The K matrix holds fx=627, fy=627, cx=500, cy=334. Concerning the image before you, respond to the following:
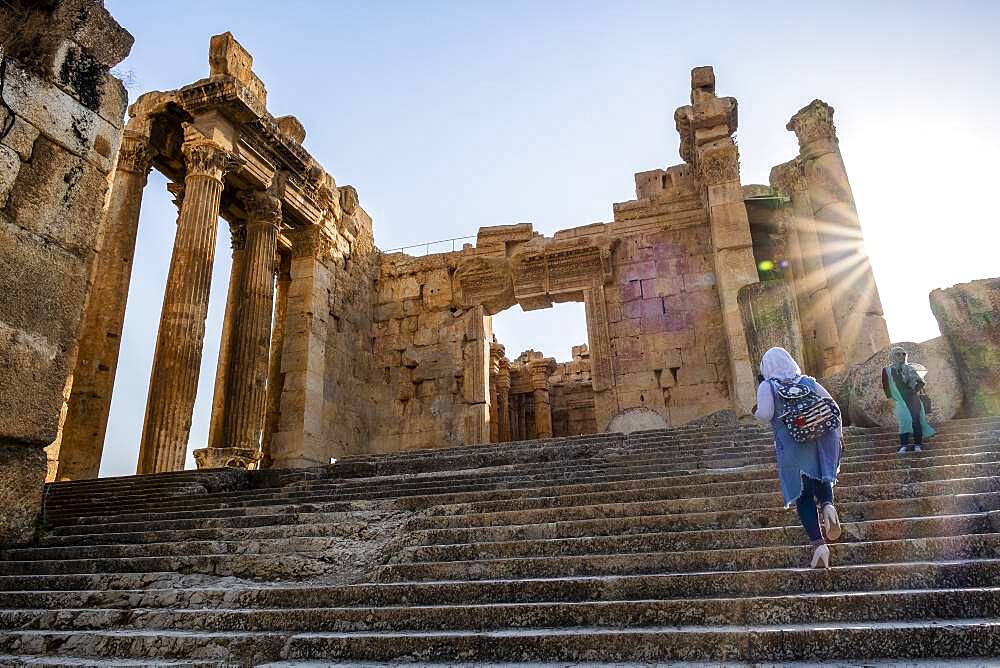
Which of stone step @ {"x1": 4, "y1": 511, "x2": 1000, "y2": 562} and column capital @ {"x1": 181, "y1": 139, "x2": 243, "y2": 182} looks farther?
column capital @ {"x1": 181, "y1": 139, "x2": 243, "y2": 182}

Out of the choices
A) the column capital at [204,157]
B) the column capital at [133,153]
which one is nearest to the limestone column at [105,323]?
the column capital at [133,153]

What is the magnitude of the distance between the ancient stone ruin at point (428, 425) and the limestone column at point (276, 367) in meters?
0.11

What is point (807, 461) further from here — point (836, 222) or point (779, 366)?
point (836, 222)

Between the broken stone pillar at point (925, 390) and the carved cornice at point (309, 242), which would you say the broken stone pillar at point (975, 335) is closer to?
the broken stone pillar at point (925, 390)

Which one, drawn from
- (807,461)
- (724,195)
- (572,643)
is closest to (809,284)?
Answer: (724,195)

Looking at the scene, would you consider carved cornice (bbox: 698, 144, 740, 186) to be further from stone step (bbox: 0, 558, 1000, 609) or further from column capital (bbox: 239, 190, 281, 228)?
stone step (bbox: 0, 558, 1000, 609)

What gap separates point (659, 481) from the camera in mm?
5172

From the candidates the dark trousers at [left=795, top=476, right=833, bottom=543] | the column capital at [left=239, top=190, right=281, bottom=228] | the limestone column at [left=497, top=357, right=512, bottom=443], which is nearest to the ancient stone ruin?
the column capital at [left=239, top=190, right=281, bottom=228]

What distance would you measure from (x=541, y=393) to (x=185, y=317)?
13.6 m

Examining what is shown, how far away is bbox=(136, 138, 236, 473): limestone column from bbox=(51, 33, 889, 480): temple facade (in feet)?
0.11

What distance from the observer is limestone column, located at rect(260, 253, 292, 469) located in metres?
12.8

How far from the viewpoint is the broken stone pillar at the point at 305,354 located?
1240 centimetres

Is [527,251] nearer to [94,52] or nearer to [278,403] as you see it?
[278,403]

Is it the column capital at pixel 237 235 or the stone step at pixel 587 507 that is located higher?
the column capital at pixel 237 235
